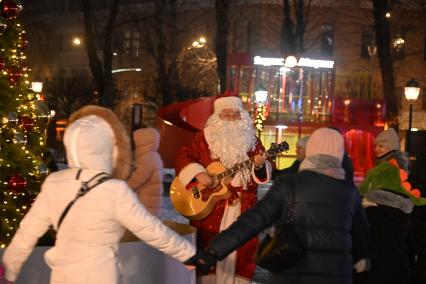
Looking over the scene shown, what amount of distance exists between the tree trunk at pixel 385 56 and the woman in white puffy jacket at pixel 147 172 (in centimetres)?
2181

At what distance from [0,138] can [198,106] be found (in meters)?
18.4

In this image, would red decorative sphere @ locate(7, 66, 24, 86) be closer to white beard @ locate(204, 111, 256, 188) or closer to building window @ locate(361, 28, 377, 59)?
white beard @ locate(204, 111, 256, 188)

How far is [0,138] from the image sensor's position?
720 cm

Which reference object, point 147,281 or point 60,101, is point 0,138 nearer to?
point 147,281

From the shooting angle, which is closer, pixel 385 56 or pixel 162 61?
pixel 385 56

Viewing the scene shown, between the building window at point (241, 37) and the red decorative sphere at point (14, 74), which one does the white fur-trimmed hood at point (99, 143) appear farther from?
the building window at point (241, 37)

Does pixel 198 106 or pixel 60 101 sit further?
pixel 60 101

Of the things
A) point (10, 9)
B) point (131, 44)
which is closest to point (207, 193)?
point (10, 9)

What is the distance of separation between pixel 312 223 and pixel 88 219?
4.53 feet

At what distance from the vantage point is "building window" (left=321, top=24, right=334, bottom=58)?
172 feet

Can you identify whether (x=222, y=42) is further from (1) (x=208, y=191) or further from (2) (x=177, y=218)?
(1) (x=208, y=191)

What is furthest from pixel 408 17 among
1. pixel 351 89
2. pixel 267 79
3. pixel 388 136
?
pixel 388 136

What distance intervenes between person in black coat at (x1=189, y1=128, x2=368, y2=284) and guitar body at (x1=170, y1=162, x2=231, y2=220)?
226 centimetres

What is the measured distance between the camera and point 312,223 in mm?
4684
